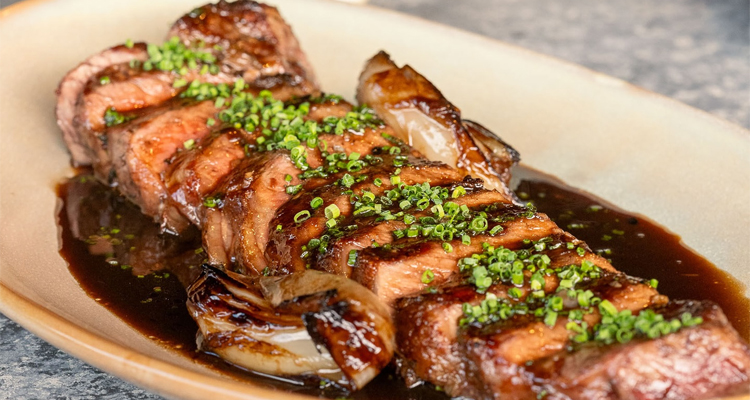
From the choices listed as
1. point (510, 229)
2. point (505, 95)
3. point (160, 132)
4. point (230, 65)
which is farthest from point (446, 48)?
point (510, 229)

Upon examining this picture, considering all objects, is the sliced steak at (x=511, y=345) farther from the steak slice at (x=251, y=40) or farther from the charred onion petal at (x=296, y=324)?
the steak slice at (x=251, y=40)

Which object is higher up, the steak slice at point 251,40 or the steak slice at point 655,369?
the steak slice at point 251,40

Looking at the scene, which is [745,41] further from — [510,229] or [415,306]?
[415,306]

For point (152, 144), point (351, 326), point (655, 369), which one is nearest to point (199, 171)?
point (152, 144)

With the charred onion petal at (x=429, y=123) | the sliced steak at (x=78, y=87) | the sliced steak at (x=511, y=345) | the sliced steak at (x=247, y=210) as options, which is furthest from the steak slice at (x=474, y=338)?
the sliced steak at (x=78, y=87)

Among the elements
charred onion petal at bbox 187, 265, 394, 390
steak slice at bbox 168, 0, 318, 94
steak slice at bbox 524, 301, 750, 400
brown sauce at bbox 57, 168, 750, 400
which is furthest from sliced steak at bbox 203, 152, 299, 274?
steak slice at bbox 524, 301, 750, 400

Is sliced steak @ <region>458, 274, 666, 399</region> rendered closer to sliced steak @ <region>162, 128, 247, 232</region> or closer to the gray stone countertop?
sliced steak @ <region>162, 128, 247, 232</region>
